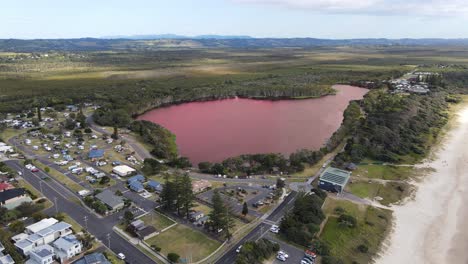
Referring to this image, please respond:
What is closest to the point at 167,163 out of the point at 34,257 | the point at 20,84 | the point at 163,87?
the point at 34,257

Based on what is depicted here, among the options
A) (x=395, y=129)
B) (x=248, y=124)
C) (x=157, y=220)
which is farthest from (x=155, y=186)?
(x=395, y=129)

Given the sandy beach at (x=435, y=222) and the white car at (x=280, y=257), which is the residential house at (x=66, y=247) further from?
the sandy beach at (x=435, y=222)

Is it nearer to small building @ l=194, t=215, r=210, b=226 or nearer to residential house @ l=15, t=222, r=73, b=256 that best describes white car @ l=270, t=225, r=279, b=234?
small building @ l=194, t=215, r=210, b=226

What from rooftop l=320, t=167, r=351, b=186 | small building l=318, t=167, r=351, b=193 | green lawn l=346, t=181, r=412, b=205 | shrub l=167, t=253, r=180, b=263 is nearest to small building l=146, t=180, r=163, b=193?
shrub l=167, t=253, r=180, b=263

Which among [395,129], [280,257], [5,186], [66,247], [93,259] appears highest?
[395,129]

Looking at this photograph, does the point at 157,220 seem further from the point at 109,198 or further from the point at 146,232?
the point at 109,198

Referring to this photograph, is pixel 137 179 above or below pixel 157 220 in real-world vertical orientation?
above

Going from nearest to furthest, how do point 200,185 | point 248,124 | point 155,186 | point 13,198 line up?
point 13,198, point 155,186, point 200,185, point 248,124
